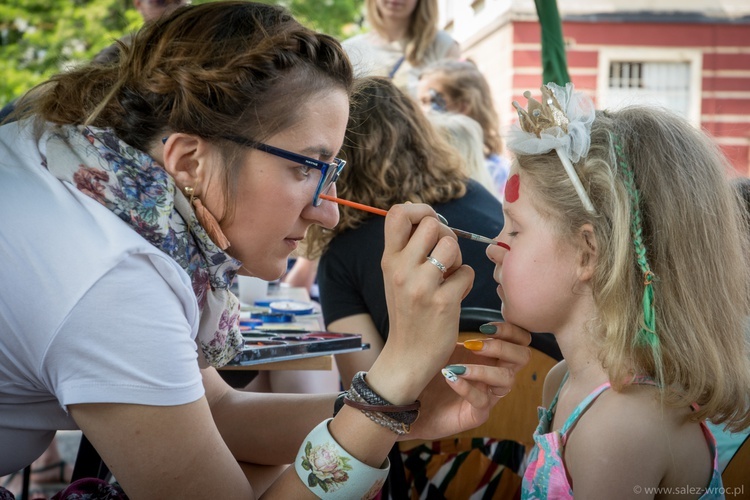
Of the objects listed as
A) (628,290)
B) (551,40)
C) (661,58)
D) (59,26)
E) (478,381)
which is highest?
(59,26)

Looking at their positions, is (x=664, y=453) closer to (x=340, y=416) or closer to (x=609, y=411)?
(x=609, y=411)

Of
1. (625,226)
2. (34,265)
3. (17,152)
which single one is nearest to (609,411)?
(625,226)

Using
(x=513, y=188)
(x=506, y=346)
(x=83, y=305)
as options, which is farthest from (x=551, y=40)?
(x=83, y=305)

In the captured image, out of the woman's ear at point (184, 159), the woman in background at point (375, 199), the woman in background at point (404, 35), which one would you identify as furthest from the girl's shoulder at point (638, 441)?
the woman in background at point (404, 35)

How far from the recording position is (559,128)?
5.10ft

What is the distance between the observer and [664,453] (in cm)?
141

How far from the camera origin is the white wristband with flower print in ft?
4.29

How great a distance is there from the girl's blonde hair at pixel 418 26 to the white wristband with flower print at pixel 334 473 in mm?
3620

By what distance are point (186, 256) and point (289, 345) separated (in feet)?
1.59

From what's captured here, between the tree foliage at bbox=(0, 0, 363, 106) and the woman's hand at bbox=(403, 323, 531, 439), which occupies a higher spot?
the tree foliage at bbox=(0, 0, 363, 106)

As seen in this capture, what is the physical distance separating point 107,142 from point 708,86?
1652 centimetres

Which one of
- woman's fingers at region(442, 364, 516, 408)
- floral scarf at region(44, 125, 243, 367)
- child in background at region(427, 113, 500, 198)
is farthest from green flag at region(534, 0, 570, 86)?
floral scarf at region(44, 125, 243, 367)

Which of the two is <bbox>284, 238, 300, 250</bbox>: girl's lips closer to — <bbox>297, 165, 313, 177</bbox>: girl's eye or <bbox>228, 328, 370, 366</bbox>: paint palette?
<bbox>297, 165, 313, 177</bbox>: girl's eye

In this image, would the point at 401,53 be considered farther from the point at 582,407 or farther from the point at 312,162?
the point at 582,407
